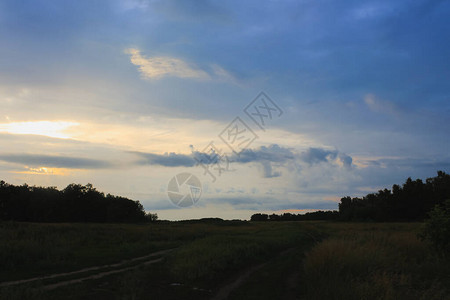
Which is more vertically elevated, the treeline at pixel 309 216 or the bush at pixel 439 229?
the treeline at pixel 309 216

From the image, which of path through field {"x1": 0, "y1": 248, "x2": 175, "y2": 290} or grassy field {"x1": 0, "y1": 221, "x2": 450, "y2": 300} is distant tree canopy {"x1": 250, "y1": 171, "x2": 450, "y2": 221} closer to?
grassy field {"x1": 0, "y1": 221, "x2": 450, "y2": 300}

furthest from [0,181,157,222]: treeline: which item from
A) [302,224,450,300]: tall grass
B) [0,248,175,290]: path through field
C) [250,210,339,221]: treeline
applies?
[302,224,450,300]: tall grass

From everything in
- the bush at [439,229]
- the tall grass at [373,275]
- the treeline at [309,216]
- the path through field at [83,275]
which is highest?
the treeline at [309,216]

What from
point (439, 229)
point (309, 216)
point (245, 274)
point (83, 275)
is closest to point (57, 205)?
point (83, 275)

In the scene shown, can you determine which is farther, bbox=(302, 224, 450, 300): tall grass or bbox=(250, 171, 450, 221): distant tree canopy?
bbox=(250, 171, 450, 221): distant tree canopy

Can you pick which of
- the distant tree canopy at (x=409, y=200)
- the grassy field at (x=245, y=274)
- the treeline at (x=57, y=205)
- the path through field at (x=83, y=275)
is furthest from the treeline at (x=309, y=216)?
the path through field at (x=83, y=275)

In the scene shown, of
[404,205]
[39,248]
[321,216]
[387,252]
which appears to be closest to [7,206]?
[39,248]

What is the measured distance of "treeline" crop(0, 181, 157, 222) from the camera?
276 ft

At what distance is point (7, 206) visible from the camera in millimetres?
83812

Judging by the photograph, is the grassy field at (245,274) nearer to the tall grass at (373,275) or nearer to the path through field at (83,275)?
the tall grass at (373,275)

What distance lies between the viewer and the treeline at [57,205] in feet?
276

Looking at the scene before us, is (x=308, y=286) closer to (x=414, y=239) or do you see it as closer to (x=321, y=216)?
(x=414, y=239)

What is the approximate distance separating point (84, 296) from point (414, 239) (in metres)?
19.4

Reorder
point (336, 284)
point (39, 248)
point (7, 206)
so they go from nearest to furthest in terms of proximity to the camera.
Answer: point (336, 284) → point (39, 248) → point (7, 206)
